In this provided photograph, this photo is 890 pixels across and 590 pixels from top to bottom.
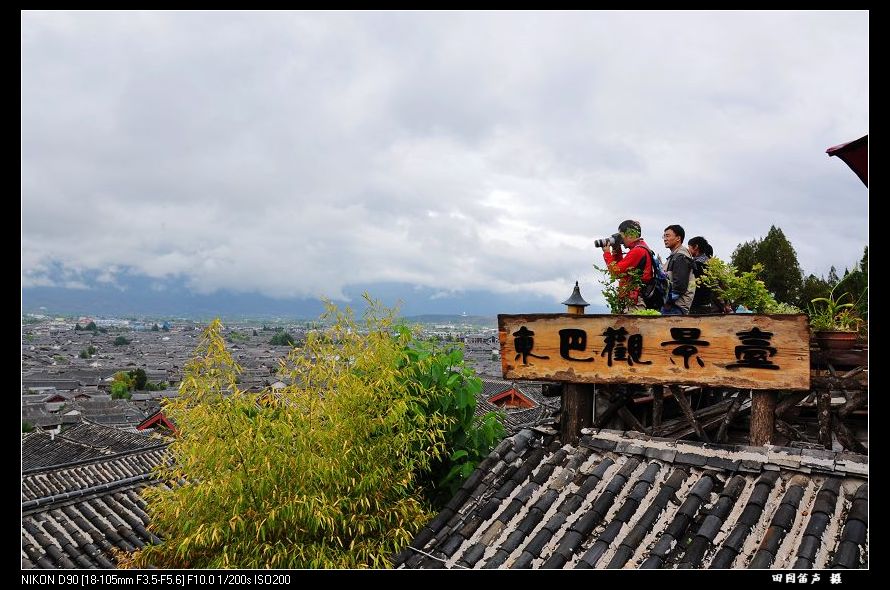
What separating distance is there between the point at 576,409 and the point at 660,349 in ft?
3.48

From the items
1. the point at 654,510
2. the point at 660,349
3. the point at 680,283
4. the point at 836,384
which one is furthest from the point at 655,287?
the point at 654,510

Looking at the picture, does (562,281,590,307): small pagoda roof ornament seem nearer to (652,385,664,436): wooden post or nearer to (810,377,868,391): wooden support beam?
(652,385,664,436): wooden post

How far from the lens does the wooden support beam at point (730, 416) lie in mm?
4781

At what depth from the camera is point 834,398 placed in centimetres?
513

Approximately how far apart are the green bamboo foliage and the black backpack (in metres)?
2.36

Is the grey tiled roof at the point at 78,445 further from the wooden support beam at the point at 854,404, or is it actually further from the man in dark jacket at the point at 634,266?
the wooden support beam at the point at 854,404

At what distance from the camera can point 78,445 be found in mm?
28500

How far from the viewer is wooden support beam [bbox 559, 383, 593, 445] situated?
5.46 metres

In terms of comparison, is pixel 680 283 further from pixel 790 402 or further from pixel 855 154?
pixel 855 154

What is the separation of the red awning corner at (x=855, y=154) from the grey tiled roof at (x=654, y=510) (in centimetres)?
318

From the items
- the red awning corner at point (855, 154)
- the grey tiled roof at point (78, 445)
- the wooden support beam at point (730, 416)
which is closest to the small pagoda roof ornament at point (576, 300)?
the wooden support beam at point (730, 416)

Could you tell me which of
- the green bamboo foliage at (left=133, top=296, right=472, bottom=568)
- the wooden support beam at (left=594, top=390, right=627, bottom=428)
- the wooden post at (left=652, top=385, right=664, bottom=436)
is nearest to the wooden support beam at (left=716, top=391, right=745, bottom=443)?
the wooden post at (left=652, top=385, right=664, bottom=436)

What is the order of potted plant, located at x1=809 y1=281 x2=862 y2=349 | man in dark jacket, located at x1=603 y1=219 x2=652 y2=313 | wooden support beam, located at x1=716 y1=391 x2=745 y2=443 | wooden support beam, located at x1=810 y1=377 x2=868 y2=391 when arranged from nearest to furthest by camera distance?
wooden support beam, located at x1=810 y1=377 x2=868 y2=391 < potted plant, located at x1=809 y1=281 x2=862 y2=349 < wooden support beam, located at x1=716 y1=391 x2=745 y2=443 < man in dark jacket, located at x1=603 y1=219 x2=652 y2=313
